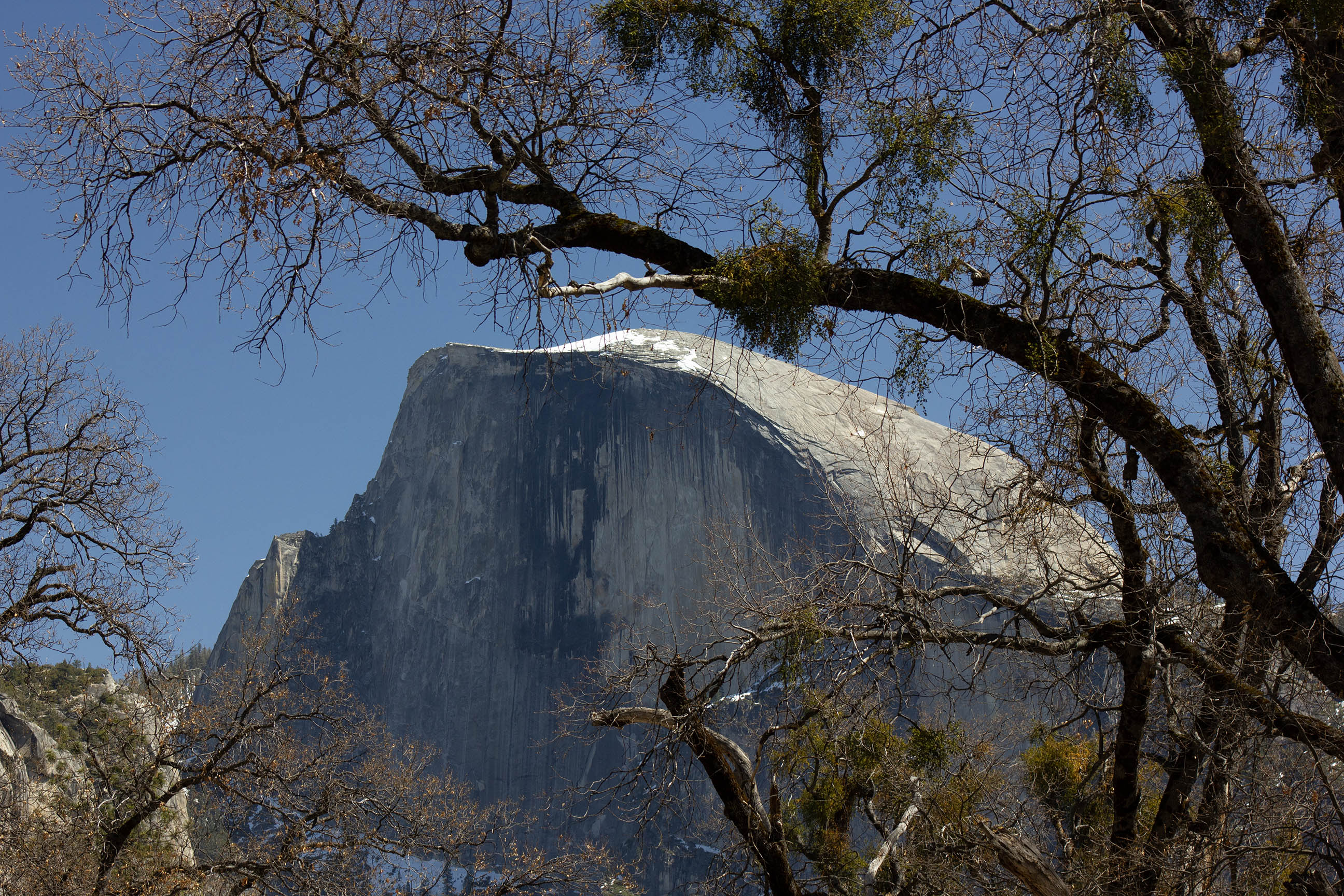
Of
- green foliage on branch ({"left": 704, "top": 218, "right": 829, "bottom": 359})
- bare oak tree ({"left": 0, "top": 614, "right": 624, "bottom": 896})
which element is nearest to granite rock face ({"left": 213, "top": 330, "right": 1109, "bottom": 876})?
bare oak tree ({"left": 0, "top": 614, "right": 624, "bottom": 896})

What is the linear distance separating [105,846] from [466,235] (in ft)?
25.2

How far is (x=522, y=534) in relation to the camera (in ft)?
277

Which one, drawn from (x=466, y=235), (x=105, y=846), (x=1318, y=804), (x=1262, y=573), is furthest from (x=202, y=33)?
(x=105, y=846)

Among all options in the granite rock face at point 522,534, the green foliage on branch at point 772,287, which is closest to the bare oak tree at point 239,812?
the green foliage on branch at point 772,287

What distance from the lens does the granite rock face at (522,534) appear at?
247 ft

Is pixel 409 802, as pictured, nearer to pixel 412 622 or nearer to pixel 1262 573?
pixel 1262 573

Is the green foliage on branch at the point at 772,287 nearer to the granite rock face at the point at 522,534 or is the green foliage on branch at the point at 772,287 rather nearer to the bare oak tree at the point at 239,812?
the bare oak tree at the point at 239,812

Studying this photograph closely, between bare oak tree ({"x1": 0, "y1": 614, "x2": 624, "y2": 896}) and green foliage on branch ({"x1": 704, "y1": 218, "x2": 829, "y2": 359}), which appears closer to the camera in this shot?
green foliage on branch ({"x1": 704, "y1": 218, "x2": 829, "y2": 359})

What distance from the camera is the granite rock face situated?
247ft

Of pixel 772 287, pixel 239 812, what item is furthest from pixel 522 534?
pixel 772 287

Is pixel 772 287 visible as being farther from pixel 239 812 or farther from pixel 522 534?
pixel 522 534

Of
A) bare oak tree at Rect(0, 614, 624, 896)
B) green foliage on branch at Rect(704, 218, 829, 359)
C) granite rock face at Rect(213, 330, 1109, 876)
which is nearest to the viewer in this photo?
green foliage on branch at Rect(704, 218, 829, 359)

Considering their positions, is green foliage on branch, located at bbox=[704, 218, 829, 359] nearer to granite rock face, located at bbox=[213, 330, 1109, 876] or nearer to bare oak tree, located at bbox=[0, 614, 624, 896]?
bare oak tree, located at bbox=[0, 614, 624, 896]

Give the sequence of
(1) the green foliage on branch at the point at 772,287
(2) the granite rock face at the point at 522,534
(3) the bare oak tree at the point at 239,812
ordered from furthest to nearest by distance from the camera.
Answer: (2) the granite rock face at the point at 522,534 → (3) the bare oak tree at the point at 239,812 → (1) the green foliage on branch at the point at 772,287
